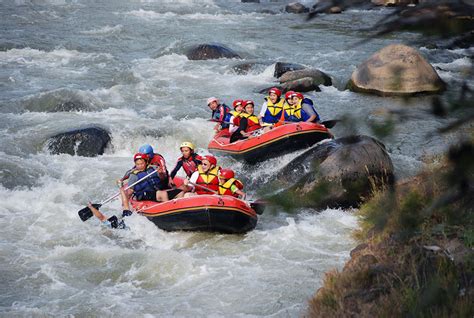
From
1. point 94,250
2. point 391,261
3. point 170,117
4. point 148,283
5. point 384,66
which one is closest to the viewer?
point 391,261

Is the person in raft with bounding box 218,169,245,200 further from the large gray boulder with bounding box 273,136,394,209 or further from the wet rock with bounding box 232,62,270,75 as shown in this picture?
the wet rock with bounding box 232,62,270,75

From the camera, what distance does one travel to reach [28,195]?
1005 cm

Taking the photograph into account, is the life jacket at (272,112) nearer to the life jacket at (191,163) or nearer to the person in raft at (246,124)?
the person in raft at (246,124)

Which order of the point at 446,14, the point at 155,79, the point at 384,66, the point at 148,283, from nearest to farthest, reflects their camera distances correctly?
the point at 446,14 → the point at 148,283 → the point at 384,66 → the point at 155,79

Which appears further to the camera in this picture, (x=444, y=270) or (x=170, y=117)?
(x=170, y=117)

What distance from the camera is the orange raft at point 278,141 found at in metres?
10.6

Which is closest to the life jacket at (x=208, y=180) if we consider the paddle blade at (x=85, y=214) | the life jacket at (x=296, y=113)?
the paddle blade at (x=85, y=214)

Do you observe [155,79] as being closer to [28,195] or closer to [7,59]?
[7,59]

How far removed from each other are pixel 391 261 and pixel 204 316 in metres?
1.90

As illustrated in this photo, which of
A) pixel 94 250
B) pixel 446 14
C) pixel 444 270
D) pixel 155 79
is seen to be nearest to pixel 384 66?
pixel 155 79

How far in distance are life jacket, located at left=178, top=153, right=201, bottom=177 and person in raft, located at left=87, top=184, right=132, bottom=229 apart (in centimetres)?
96

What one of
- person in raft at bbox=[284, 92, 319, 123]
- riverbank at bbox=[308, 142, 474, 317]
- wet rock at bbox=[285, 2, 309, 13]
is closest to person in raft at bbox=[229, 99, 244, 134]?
person in raft at bbox=[284, 92, 319, 123]

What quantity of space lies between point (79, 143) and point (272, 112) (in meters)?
3.41

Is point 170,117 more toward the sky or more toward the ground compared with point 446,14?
more toward the ground
